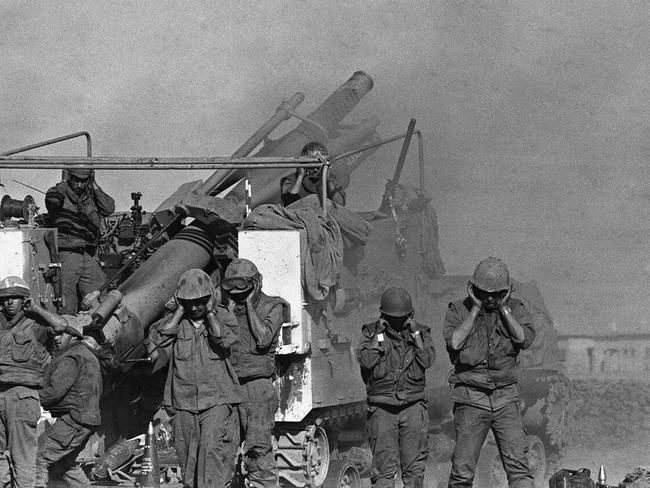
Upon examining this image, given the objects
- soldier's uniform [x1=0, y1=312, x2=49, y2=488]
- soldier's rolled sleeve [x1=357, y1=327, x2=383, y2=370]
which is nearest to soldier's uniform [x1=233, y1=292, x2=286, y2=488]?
soldier's rolled sleeve [x1=357, y1=327, x2=383, y2=370]

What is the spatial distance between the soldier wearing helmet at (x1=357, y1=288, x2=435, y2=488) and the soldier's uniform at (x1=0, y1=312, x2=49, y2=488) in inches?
103

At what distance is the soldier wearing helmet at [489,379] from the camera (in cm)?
1296

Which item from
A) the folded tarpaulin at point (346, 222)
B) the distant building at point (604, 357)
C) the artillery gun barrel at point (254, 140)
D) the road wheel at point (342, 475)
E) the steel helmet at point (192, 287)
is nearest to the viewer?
the steel helmet at point (192, 287)

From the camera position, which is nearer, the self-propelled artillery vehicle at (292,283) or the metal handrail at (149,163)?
the self-propelled artillery vehicle at (292,283)

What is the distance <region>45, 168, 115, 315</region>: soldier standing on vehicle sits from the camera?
53.1ft

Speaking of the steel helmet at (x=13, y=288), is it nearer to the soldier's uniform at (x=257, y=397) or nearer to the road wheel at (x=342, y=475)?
the soldier's uniform at (x=257, y=397)

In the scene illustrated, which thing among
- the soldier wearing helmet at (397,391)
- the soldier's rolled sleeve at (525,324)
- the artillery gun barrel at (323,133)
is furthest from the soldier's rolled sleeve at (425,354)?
the artillery gun barrel at (323,133)

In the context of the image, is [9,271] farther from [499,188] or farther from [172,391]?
[499,188]

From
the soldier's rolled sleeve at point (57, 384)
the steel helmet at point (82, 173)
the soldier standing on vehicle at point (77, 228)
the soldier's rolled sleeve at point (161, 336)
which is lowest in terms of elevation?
the soldier's rolled sleeve at point (57, 384)

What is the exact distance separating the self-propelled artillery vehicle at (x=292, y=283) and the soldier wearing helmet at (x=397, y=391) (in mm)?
1367

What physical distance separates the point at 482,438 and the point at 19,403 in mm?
3660

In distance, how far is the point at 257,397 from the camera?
1386 centimetres

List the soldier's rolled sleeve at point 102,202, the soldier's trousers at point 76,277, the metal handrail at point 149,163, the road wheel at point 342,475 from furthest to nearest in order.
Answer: the soldier's rolled sleeve at point 102,202 → the soldier's trousers at point 76,277 → the metal handrail at point 149,163 → the road wheel at point 342,475

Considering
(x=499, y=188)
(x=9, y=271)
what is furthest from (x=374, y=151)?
(x=9, y=271)
